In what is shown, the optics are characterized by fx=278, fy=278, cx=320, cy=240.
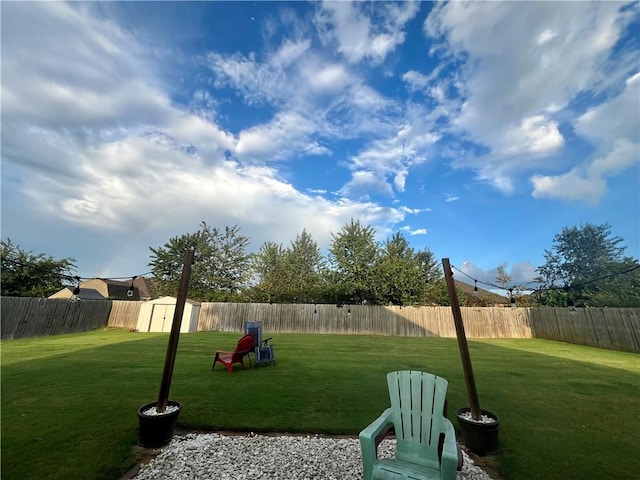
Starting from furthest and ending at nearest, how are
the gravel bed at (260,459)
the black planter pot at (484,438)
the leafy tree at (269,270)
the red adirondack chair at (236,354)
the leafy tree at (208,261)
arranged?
the leafy tree at (208,261), the leafy tree at (269,270), the red adirondack chair at (236,354), the black planter pot at (484,438), the gravel bed at (260,459)

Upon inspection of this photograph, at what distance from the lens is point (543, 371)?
22.9 feet

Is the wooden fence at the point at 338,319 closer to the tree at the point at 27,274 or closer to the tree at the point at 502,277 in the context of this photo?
the tree at the point at 27,274

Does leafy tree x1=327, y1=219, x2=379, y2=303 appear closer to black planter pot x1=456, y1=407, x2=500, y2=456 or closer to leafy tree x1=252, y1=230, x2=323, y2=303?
leafy tree x1=252, y1=230, x2=323, y2=303

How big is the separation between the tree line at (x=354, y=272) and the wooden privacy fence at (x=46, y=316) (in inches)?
85.8

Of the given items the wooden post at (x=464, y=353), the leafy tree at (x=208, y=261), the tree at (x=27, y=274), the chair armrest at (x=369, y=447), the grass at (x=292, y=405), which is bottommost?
the grass at (x=292, y=405)

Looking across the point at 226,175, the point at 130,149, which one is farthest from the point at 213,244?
the point at 130,149

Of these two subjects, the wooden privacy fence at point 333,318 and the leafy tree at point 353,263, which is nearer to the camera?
the wooden privacy fence at point 333,318

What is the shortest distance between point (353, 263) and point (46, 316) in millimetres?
18257

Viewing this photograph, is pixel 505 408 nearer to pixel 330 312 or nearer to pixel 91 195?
pixel 330 312

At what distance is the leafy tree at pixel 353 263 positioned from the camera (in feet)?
68.4

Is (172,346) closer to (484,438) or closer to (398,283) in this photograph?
(484,438)

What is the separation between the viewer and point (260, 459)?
2.82 metres

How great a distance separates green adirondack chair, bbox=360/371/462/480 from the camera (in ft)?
6.34

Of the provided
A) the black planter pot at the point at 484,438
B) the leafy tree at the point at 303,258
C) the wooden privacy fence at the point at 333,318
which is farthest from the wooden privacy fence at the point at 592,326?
the leafy tree at the point at 303,258
